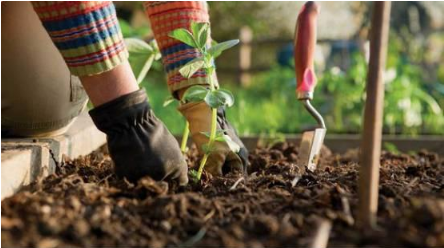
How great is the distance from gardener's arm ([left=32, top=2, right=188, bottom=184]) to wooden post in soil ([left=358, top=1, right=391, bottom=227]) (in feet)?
1.68

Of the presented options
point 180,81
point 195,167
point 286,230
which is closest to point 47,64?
point 180,81

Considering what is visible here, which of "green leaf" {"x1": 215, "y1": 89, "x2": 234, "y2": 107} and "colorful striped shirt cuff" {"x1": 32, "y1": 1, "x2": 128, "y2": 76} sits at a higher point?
"colorful striped shirt cuff" {"x1": 32, "y1": 1, "x2": 128, "y2": 76}

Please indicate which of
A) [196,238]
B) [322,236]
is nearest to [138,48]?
[196,238]

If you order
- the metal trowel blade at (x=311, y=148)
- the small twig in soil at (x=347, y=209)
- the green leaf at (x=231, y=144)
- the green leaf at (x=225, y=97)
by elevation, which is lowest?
the metal trowel blade at (x=311, y=148)

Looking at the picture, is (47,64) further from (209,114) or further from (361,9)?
(361,9)

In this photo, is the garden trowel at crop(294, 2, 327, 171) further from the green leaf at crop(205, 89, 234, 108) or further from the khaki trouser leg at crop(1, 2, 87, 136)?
the khaki trouser leg at crop(1, 2, 87, 136)

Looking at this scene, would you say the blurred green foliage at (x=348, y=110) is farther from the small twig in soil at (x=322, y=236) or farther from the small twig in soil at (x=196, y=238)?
the small twig in soil at (x=322, y=236)

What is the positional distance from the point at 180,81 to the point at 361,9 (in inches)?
205

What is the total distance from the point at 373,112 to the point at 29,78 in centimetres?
110

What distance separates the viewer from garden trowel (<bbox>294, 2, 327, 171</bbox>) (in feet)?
6.66

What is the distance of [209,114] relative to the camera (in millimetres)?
1874

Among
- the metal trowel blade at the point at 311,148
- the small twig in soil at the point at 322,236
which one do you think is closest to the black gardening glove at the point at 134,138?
the small twig in soil at the point at 322,236

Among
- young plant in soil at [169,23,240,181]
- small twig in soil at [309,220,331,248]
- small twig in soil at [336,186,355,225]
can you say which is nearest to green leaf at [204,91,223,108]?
young plant in soil at [169,23,240,181]

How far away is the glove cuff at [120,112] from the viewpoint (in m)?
1.46
